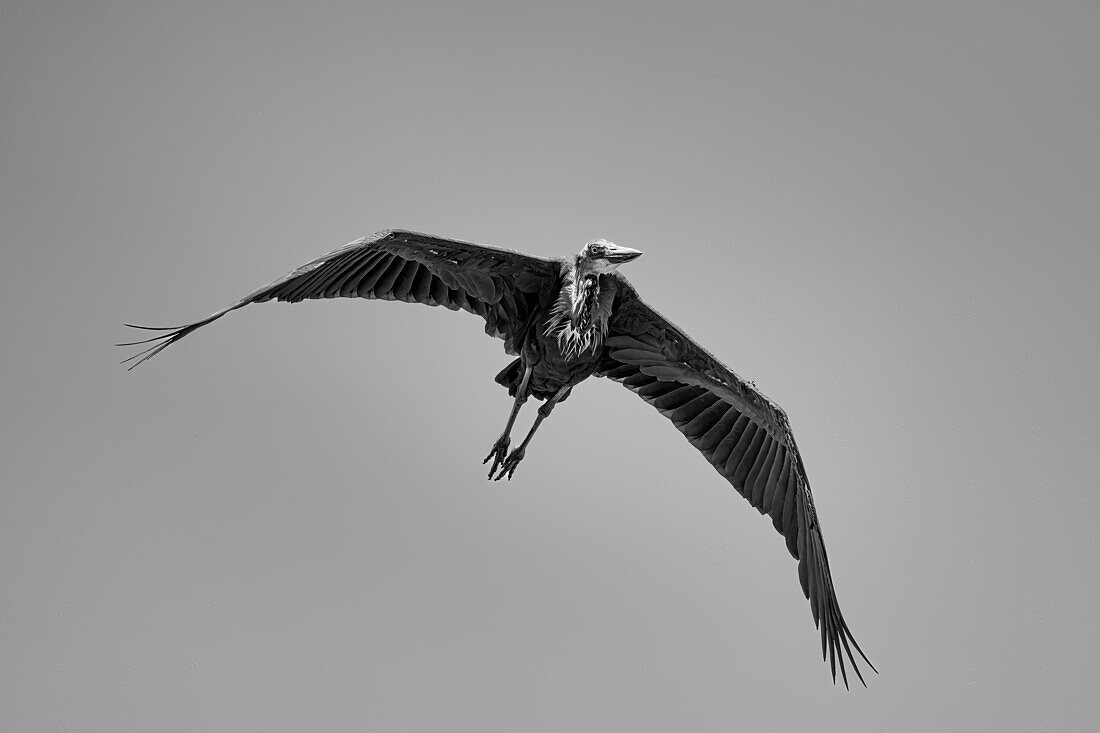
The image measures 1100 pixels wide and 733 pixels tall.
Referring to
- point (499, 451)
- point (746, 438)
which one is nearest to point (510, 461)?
point (499, 451)

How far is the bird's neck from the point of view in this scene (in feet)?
28.7

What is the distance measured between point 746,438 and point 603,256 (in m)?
2.39

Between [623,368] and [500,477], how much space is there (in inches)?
47.3

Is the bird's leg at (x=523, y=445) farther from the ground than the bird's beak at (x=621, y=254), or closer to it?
closer to it

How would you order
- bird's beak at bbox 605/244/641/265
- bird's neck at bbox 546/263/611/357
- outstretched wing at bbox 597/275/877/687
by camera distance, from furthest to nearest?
outstretched wing at bbox 597/275/877/687
bird's neck at bbox 546/263/611/357
bird's beak at bbox 605/244/641/265

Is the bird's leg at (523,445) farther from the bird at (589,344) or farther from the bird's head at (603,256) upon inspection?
the bird's head at (603,256)

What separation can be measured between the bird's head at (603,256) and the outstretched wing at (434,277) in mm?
356

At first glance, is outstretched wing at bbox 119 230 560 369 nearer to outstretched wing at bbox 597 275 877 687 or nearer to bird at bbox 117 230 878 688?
bird at bbox 117 230 878 688

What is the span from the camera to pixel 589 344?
8.87 meters

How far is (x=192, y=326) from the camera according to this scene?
7.81 metres

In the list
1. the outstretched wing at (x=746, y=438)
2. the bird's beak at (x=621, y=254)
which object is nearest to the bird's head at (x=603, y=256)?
the bird's beak at (x=621, y=254)

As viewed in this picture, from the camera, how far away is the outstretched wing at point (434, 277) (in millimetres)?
8758

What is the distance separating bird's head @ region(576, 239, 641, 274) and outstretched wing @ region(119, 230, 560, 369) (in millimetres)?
356

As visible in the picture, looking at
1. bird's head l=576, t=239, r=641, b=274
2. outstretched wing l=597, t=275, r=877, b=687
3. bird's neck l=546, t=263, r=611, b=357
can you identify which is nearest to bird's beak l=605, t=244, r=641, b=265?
bird's head l=576, t=239, r=641, b=274
